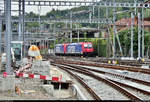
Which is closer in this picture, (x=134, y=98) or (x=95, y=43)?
(x=134, y=98)

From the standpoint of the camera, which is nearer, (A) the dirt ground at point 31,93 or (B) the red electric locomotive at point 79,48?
(A) the dirt ground at point 31,93

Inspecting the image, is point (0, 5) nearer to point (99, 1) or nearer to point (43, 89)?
point (99, 1)

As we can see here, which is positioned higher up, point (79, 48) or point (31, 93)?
point (79, 48)

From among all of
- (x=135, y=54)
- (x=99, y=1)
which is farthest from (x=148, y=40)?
(x=99, y=1)

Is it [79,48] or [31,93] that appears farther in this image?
[79,48]

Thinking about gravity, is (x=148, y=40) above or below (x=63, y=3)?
below

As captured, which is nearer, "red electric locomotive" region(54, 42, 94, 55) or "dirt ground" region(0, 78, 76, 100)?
"dirt ground" region(0, 78, 76, 100)

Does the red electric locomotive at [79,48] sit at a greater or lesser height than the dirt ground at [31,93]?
greater

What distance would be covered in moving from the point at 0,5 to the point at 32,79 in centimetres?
1451

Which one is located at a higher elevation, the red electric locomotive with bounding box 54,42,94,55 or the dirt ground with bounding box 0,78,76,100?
the red electric locomotive with bounding box 54,42,94,55

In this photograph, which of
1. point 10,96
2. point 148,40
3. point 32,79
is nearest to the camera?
point 10,96

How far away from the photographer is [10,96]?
13.5 meters

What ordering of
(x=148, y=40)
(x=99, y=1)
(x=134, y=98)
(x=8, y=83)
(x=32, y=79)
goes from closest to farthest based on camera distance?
(x=134, y=98), (x=8, y=83), (x=32, y=79), (x=99, y=1), (x=148, y=40)

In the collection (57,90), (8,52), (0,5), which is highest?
(0,5)
